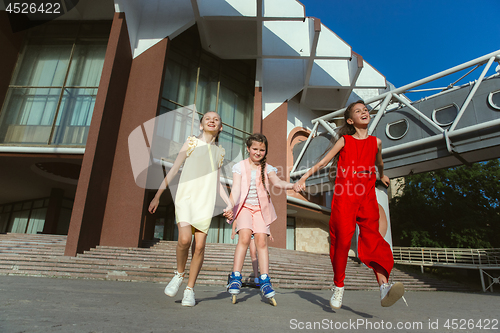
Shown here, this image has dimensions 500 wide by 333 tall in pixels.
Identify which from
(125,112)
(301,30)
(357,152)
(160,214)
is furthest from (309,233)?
(357,152)

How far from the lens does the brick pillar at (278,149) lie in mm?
14656

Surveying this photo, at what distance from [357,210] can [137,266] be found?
18.4 ft

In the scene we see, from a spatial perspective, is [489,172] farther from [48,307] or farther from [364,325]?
[48,307]

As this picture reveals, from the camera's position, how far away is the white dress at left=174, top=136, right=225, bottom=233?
116 inches

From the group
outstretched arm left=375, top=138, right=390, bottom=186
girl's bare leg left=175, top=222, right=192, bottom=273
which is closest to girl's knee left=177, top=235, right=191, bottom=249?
girl's bare leg left=175, top=222, right=192, bottom=273

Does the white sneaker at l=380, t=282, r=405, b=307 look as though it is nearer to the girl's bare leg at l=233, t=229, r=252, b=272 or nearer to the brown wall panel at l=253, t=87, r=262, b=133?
the girl's bare leg at l=233, t=229, r=252, b=272

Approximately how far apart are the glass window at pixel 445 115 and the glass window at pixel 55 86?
14.1 meters

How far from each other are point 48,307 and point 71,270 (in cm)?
491

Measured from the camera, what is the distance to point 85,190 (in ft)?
28.6

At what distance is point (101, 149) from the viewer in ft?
31.0

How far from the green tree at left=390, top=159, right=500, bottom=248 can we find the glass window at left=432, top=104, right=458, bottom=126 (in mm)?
13854

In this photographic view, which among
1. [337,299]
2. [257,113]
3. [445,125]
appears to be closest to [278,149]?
[257,113]

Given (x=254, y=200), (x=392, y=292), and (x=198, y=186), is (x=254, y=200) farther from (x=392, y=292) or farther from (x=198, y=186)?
(x=392, y=292)

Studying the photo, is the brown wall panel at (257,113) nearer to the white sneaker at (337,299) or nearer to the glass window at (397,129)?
the glass window at (397,129)
